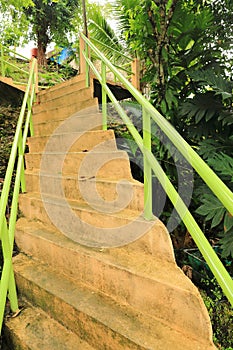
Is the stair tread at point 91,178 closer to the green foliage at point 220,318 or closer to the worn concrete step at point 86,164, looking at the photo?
the worn concrete step at point 86,164

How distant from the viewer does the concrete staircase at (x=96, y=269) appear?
1242 mm

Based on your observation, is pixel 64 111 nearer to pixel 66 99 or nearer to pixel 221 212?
pixel 66 99

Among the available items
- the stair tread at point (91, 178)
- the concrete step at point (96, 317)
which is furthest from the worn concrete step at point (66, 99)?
the concrete step at point (96, 317)

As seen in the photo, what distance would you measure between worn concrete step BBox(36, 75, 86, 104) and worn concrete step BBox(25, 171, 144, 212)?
161 centimetres

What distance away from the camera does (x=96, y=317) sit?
1.34m

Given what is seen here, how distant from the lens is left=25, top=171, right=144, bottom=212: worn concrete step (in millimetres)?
1819

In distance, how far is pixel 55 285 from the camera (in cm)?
165

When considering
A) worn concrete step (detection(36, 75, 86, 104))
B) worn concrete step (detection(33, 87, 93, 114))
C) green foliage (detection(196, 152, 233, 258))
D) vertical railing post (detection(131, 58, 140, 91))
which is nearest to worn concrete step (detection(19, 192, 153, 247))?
green foliage (detection(196, 152, 233, 258))

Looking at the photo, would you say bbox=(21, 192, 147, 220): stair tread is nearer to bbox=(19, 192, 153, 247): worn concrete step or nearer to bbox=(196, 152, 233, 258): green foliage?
bbox=(19, 192, 153, 247): worn concrete step

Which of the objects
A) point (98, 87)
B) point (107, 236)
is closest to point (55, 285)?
point (107, 236)

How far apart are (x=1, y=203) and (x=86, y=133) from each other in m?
1.38

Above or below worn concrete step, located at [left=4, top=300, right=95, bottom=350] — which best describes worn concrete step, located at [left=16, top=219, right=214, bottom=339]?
above

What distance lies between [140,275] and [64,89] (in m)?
3.25

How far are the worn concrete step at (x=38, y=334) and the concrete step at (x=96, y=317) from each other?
0.04m
